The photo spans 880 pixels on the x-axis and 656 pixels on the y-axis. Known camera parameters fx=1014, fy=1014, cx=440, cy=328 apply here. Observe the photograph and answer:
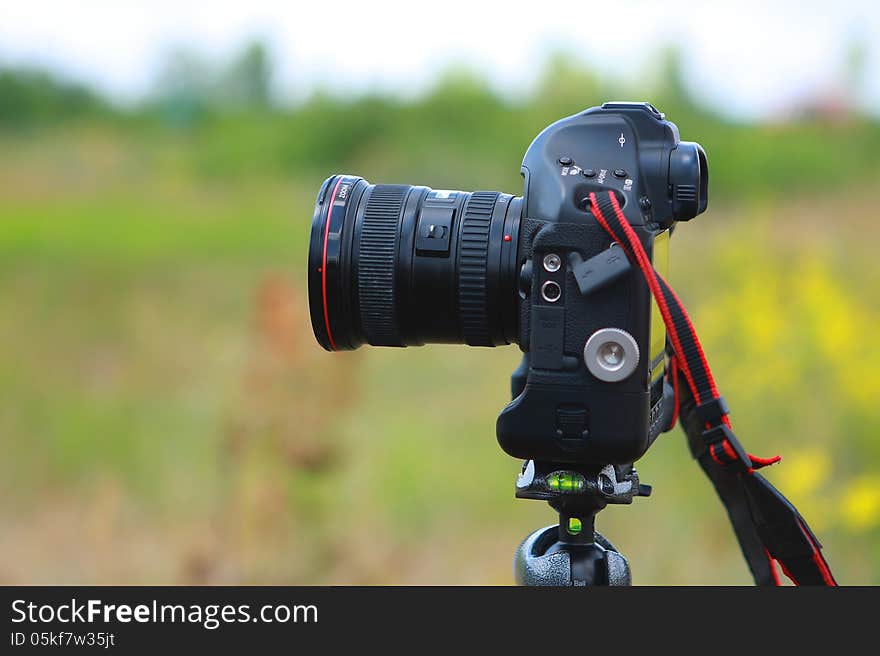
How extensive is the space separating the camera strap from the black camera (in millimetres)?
32

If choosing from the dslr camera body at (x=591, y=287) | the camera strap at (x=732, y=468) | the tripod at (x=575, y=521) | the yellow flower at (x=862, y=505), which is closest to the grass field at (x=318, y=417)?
the yellow flower at (x=862, y=505)

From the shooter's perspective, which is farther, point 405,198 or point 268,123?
point 268,123

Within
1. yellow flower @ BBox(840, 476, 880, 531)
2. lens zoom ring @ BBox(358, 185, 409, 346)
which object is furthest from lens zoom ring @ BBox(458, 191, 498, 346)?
yellow flower @ BBox(840, 476, 880, 531)

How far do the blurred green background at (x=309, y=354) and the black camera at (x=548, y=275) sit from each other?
1.85 m

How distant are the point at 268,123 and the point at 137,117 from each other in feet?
2.54

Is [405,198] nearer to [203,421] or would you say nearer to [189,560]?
[189,560]

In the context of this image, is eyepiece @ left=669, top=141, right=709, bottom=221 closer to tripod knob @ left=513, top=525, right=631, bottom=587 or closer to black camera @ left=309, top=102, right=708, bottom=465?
black camera @ left=309, top=102, right=708, bottom=465

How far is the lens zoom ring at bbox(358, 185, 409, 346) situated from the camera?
172 cm

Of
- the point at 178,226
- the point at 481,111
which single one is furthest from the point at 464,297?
the point at 481,111

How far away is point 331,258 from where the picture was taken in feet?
5.70

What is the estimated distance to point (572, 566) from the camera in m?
1.63

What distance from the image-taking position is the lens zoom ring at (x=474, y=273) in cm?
169

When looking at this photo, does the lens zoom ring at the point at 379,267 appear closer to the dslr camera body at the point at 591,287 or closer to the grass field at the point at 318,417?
the dslr camera body at the point at 591,287

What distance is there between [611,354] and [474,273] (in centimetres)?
28
